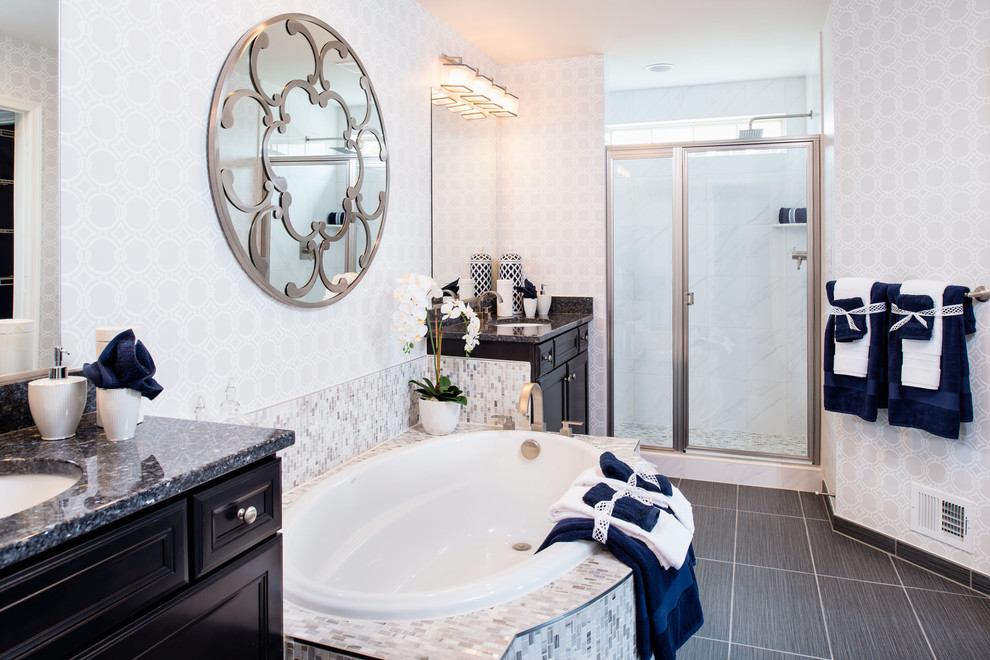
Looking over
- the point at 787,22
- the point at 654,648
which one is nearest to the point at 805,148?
the point at 787,22

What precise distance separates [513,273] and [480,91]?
3.49ft

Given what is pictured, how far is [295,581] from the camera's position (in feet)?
4.96

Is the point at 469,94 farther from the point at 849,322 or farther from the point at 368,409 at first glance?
the point at 849,322

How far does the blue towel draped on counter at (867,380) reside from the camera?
281cm

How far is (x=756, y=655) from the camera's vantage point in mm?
2180

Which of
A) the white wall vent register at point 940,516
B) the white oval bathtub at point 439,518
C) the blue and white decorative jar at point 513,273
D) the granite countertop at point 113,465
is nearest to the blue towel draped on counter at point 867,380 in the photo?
the white wall vent register at point 940,516

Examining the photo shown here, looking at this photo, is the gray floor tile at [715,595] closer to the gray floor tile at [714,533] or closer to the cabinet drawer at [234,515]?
the gray floor tile at [714,533]

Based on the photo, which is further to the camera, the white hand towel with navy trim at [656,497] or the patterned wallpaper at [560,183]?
the patterned wallpaper at [560,183]

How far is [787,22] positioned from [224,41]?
2921 mm

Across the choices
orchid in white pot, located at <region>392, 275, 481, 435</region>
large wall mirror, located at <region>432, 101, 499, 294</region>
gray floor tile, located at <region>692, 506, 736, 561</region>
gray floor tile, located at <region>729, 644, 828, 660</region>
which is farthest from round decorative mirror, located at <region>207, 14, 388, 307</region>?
gray floor tile, located at <region>692, 506, 736, 561</region>

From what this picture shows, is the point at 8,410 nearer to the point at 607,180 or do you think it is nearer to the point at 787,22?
the point at 607,180

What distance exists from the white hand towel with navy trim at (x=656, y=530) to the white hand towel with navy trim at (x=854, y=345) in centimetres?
153

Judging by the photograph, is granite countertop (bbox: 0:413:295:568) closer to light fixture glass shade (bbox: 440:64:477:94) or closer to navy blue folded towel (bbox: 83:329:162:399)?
navy blue folded towel (bbox: 83:329:162:399)

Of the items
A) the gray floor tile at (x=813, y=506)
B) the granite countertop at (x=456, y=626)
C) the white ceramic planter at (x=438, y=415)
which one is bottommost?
the gray floor tile at (x=813, y=506)
